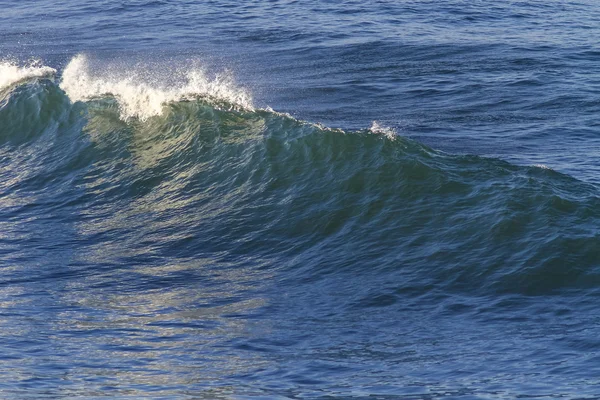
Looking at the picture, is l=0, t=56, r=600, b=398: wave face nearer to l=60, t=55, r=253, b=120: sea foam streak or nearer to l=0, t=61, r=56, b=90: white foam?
l=60, t=55, r=253, b=120: sea foam streak

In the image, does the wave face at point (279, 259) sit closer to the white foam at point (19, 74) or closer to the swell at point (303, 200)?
the swell at point (303, 200)

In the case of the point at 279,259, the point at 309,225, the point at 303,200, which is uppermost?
the point at 303,200

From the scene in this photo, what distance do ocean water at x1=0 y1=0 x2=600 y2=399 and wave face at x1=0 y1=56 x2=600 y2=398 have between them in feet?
0.13

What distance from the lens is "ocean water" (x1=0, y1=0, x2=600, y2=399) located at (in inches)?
367

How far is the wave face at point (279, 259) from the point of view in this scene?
930cm

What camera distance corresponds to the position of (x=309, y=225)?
541 inches

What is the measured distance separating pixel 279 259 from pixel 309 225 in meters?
1.05

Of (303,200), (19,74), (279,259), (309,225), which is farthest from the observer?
(19,74)

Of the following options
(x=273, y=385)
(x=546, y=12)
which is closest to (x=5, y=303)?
(x=273, y=385)

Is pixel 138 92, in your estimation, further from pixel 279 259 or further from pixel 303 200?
pixel 279 259

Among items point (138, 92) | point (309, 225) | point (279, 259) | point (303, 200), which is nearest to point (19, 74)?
point (138, 92)

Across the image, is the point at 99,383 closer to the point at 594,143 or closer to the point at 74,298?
the point at 74,298

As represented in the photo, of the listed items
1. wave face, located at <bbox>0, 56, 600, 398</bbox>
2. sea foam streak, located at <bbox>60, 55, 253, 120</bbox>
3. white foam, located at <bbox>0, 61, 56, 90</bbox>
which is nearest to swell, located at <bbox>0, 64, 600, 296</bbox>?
wave face, located at <bbox>0, 56, 600, 398</bbox>

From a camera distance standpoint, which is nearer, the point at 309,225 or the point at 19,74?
Result: the point at 309,225
